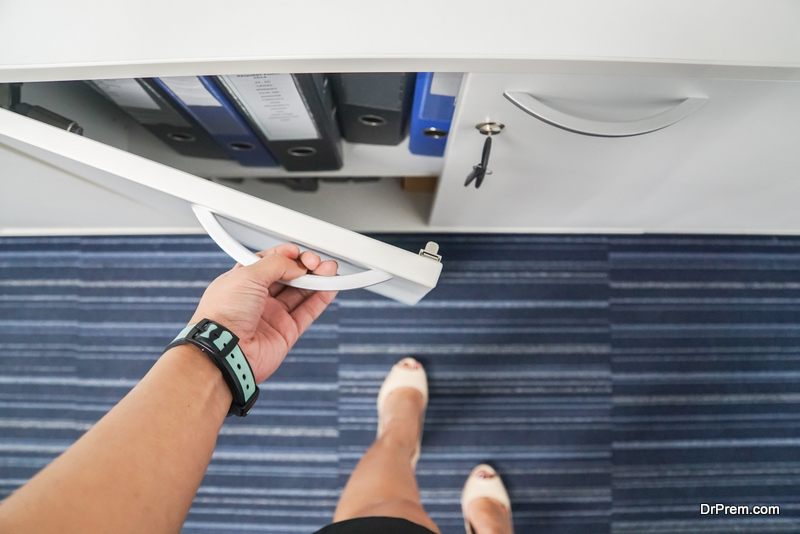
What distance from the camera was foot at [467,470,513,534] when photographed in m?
0.98

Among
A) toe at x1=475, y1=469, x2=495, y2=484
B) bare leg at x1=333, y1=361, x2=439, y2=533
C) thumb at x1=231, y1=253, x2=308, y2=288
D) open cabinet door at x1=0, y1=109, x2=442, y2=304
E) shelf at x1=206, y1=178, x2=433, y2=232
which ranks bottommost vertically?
toe at x1=475, y1=469, x2=495, y2=484

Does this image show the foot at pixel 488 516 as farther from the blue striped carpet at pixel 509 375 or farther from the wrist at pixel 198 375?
the wrist at pixel 198 375

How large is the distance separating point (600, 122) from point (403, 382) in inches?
30.6

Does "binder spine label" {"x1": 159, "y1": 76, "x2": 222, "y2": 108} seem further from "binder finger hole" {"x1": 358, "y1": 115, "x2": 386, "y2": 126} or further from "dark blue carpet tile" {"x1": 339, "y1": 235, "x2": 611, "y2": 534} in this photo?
"dark blue carpet tile" {"x1": 339, "y1": 235, "x2": 611, "y2": 534}

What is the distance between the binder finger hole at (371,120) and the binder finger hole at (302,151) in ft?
0.31

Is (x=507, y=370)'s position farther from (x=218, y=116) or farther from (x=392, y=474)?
(x=218, y=116)

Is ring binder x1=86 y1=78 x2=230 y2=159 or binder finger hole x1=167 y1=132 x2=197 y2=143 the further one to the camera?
binder finger hole x1=167 y1=132 x2=197 y2=143

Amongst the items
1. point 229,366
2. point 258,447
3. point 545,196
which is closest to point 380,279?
point 229,366

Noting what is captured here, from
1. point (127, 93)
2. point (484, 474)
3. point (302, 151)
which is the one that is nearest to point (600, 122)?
point (302, 151)

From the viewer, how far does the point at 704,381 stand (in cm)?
112

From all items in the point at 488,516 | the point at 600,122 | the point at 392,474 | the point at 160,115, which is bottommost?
the point at 488,516

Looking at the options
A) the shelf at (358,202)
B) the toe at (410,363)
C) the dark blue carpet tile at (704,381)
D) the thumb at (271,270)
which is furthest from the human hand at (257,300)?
the dark blue carpet tile at (704,381)

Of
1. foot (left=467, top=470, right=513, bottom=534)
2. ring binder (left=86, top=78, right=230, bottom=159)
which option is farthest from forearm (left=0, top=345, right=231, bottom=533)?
foot (left=467, top=470, right=513, bottom=534)

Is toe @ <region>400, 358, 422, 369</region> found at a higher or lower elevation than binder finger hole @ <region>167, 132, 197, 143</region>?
lower
